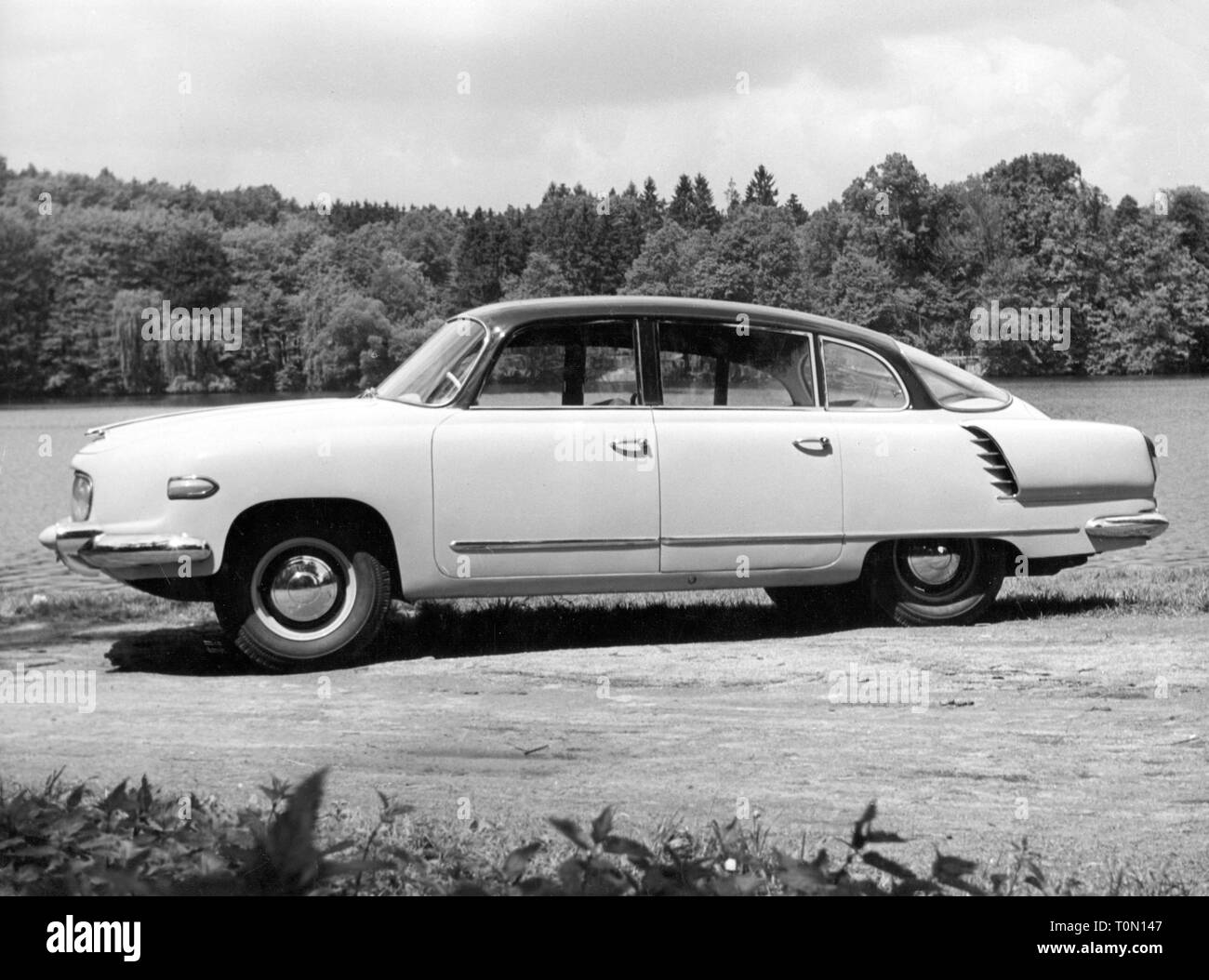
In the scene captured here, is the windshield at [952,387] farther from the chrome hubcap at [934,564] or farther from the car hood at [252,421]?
the car hood at [252,421]

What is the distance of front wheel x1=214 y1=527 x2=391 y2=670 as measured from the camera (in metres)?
7.18

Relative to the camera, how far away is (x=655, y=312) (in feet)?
26.1

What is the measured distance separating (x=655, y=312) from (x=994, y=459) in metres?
1.97

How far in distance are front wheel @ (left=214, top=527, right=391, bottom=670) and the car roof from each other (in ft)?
4.61

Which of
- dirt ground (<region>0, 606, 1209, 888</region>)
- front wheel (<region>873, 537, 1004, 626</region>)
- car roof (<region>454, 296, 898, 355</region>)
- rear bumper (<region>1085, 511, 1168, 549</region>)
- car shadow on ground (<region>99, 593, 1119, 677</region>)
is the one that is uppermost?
car roof (<region>454, 296, 898, 355</region>)

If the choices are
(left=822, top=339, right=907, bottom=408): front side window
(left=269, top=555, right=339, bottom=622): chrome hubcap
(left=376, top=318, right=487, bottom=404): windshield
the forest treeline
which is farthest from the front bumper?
the forest treeline

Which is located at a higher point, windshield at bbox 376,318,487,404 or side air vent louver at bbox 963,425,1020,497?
windshield at bbox 376,318,487,404

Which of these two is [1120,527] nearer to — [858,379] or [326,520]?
[858,379]

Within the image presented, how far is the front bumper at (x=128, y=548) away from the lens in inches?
276

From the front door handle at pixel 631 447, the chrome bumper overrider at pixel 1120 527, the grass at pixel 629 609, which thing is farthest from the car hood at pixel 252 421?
the chrome bumper overrider at pixel 1120 527

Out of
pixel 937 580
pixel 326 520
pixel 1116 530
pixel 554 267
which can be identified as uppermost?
pixel 554 267

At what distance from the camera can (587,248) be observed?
1962 centimetres

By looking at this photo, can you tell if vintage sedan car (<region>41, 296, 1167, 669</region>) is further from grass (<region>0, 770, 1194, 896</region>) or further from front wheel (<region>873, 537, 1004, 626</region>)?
grass (<region>0, 770, 1194, 896</region>)

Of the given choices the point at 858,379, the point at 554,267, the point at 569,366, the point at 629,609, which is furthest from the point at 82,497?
the point at 554,267
